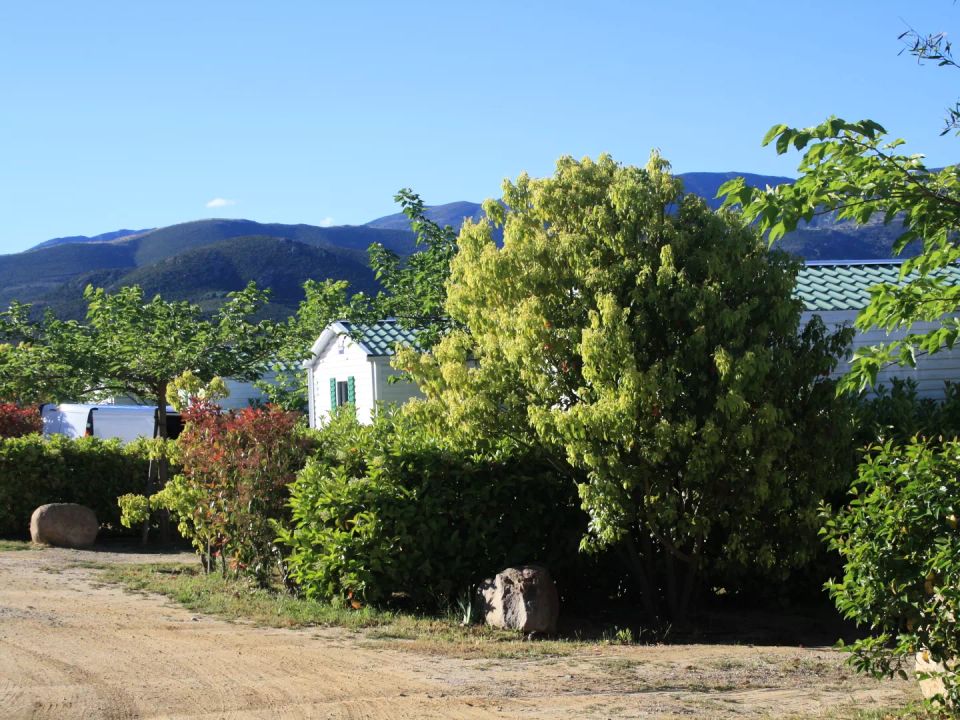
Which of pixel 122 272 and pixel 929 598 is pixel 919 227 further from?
pixel 122 272

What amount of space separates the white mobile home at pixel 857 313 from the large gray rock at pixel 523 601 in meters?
5.20

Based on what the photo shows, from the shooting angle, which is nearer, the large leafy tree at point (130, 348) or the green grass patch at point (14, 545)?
the green grass patch at point (14, 545)

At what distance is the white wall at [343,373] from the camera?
859 inches

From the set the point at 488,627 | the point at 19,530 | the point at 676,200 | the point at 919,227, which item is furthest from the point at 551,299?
the point at 19,530

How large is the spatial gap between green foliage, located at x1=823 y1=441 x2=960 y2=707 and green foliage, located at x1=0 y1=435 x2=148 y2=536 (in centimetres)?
1449

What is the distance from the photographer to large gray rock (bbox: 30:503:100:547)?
16812mm

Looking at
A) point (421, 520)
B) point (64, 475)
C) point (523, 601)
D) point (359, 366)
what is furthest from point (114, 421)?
point (523, 601)

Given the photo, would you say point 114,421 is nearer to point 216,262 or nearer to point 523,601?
point 523,601

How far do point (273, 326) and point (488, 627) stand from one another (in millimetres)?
12493

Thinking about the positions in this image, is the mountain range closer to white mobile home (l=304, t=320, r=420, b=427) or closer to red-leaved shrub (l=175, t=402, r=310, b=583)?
white mobile home (l=304, t=320, r=420, b=427)

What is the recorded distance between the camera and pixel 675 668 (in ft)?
27.2

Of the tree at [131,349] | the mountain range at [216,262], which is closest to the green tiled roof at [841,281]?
the tree at [131,349]

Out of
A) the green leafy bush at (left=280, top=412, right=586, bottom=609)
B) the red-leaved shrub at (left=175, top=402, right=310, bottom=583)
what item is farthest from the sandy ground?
the red-leaved shrub at (left=175, top=402, right=310, bottom=583)

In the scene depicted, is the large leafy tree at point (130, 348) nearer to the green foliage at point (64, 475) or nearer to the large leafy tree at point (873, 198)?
the green foliage at point (64, 475)
